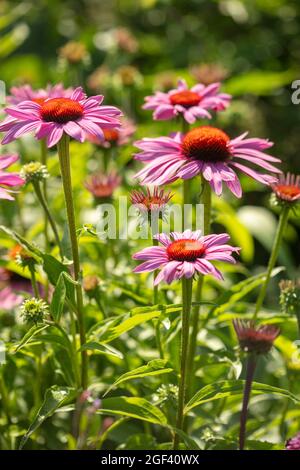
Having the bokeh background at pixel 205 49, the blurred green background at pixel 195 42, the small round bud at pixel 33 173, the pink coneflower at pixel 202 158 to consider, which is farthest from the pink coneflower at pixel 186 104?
the blurred green background at pixel 195 42

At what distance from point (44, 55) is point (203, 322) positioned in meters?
2.03

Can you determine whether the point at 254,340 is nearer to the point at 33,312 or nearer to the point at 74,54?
the point at 33,312

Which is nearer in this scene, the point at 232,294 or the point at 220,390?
the point at 220,390

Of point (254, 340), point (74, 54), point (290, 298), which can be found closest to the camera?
point (254, 340)

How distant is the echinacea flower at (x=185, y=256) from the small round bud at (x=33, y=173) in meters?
0.23

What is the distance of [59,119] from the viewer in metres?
0.90

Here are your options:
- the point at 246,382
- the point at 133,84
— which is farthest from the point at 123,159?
the point at 246,382

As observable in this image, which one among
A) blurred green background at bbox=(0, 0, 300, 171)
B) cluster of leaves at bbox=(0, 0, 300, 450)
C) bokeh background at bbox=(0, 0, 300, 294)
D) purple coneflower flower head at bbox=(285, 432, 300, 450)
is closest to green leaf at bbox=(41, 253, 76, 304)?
cluster of leaves at bbox=(0, 0, 300, 450)

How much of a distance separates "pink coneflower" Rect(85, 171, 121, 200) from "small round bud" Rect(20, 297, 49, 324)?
0.40 meters

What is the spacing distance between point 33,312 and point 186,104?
44cm

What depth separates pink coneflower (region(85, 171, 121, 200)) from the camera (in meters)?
1.31

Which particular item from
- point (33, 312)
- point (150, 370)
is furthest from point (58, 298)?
point (150, 370)

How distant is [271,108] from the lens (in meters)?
2.73

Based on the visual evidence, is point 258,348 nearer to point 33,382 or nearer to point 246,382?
point 246,382
